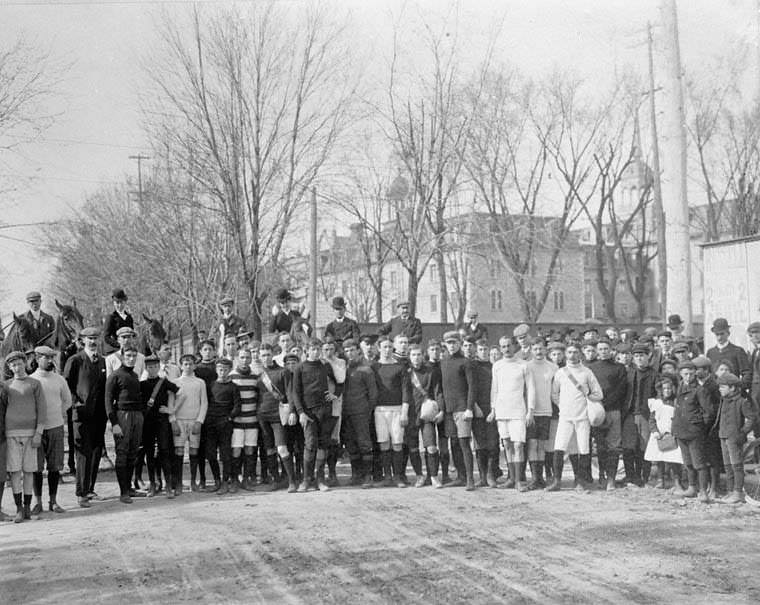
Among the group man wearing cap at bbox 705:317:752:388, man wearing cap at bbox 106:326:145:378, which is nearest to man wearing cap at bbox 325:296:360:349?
Result: man wearing cap at bbox 106:326:145:378

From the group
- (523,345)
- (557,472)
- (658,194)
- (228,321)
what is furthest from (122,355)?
(658,194)

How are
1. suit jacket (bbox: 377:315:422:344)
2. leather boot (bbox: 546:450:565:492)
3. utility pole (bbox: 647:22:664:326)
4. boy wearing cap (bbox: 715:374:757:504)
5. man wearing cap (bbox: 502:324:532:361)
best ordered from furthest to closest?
utility pole (bbox: 647:22:664:326)
suit jacket (bbox: 377:315:422:344)
man wearing cap (bbox: 502:324:532:361)
leather boot (bbox: 546:450:565:492)
boy wearing cap (bbox: 715:374:757:504)

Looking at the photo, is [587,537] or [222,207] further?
[222,207]

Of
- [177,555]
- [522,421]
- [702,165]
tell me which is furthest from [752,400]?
[702,165]

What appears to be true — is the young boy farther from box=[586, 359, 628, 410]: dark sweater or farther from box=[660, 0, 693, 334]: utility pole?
box=[660, 0, 693, 334]: utility pole

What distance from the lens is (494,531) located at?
27.9ft

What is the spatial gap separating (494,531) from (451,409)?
3268 mm

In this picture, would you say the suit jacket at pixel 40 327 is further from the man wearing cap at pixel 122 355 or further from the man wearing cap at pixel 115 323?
the man wearing cap at pixel 122 355

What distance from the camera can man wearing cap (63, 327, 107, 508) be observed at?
10.8 metres

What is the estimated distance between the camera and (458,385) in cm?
1167

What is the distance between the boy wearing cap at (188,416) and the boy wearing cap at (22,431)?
6.21 ft

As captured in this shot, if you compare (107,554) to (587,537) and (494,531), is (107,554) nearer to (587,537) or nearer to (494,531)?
(494,531)

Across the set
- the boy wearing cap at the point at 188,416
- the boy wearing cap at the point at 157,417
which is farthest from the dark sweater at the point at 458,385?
the boy wearing cap at the point at 157,417

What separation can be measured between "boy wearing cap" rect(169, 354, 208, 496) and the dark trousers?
13 centimetres
